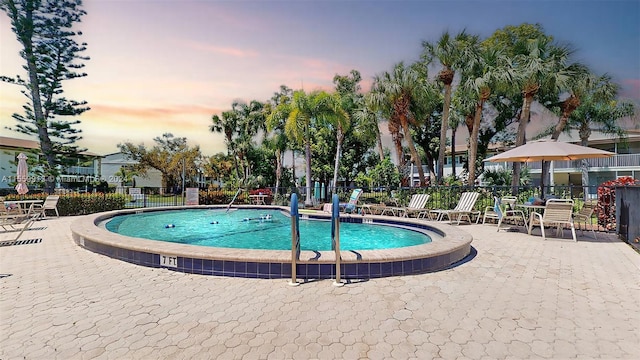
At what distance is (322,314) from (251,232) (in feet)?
22.9

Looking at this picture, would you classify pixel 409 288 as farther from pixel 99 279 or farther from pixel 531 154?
pixel 531 154

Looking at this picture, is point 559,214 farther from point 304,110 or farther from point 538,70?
point 304,110

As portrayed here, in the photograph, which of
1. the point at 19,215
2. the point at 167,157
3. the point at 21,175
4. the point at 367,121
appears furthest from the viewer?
the point at 167,157

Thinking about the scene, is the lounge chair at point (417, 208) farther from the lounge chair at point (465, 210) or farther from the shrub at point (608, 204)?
the shrub at point (608, 204)

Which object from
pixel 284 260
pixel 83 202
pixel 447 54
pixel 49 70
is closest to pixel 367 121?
pixel 447 54

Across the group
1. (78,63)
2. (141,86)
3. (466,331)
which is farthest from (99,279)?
(78,63)

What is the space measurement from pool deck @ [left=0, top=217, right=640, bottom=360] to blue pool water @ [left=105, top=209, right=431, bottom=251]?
3.22m

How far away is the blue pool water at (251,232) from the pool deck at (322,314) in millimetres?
3218

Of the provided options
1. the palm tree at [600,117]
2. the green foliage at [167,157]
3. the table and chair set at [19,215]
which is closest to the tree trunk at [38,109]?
the table and chair set at [19,215]

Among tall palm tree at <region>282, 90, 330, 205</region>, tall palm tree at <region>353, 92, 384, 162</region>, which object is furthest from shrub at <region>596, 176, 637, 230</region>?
tall palm tree at <region>353, 92, 384, 162</region>

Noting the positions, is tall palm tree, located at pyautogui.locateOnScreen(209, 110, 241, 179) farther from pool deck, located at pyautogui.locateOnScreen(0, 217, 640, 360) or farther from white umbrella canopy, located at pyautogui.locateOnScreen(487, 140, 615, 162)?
pool deck, located at pyautogui.locateOnScreen(0, 217, 640, 360)

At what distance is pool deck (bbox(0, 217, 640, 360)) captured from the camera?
257 cm

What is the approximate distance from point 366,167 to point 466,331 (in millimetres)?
25373

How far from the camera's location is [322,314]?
10.6 feet
